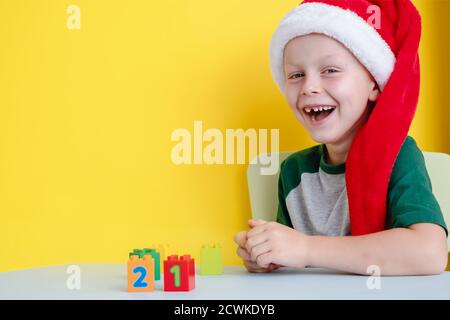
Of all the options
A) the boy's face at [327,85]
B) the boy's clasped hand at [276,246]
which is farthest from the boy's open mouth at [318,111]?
the boy's clasped hand at [276,246]

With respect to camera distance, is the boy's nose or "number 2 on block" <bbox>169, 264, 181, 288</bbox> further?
the boy's nose

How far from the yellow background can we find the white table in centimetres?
36

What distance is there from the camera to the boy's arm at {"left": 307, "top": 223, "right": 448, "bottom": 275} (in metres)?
0.94

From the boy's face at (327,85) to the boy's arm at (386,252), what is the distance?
0.85ft

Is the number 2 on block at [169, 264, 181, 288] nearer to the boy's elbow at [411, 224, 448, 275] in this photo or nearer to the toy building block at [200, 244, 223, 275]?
the toy building block at [200, 244, 223, 275]

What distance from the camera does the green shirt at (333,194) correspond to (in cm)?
102

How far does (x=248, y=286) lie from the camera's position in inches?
32.9

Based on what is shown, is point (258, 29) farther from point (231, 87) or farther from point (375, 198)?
point (375, 198)

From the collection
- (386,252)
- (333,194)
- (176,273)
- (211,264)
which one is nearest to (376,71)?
(333,194)

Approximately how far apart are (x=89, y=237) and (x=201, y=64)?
0.47m

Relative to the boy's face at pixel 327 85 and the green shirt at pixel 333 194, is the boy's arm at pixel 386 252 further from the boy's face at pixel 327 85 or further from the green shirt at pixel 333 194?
the boy's face at pixel 327 85

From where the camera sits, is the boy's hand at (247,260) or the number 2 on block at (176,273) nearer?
the number 2 on block at (176,273)

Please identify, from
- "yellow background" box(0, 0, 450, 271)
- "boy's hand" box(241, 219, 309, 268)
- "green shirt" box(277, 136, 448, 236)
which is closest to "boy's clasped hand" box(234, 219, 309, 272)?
"boy's hand" box(241, 219, 309, 268)

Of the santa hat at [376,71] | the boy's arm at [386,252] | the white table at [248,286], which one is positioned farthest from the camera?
the santa hat at [376,71]
